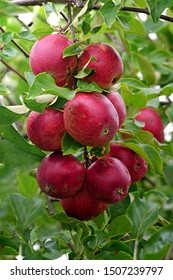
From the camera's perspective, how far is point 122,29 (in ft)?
4.76

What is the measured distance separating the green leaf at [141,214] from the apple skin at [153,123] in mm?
761

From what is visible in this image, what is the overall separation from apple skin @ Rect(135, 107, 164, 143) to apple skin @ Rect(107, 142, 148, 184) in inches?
17.3

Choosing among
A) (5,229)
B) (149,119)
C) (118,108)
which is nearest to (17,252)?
(5,229)

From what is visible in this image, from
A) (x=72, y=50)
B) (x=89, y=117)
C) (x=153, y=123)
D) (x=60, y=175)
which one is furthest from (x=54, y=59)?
(x=153, y=123)

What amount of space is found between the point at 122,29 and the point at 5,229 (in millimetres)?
526

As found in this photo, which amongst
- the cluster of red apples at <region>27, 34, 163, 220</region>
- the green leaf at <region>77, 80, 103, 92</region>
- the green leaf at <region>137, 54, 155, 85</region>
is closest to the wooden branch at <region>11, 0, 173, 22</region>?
the cluster of red apples at <region>27, 34, 163, 220</region>

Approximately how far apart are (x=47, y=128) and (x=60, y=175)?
0.39 feet

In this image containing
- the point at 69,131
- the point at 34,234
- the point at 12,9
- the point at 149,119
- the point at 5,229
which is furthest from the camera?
the point at 149,119

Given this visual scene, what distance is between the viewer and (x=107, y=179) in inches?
55.9

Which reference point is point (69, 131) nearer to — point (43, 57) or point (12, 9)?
point (43, 57)

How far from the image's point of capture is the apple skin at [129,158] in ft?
4.94

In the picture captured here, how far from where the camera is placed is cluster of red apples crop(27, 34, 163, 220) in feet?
4.17

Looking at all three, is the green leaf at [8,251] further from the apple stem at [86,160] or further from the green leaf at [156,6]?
the green leaf at [156,6]

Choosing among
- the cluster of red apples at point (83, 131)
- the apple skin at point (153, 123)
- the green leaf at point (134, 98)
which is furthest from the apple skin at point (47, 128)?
the apple skin at point (153, 123)
